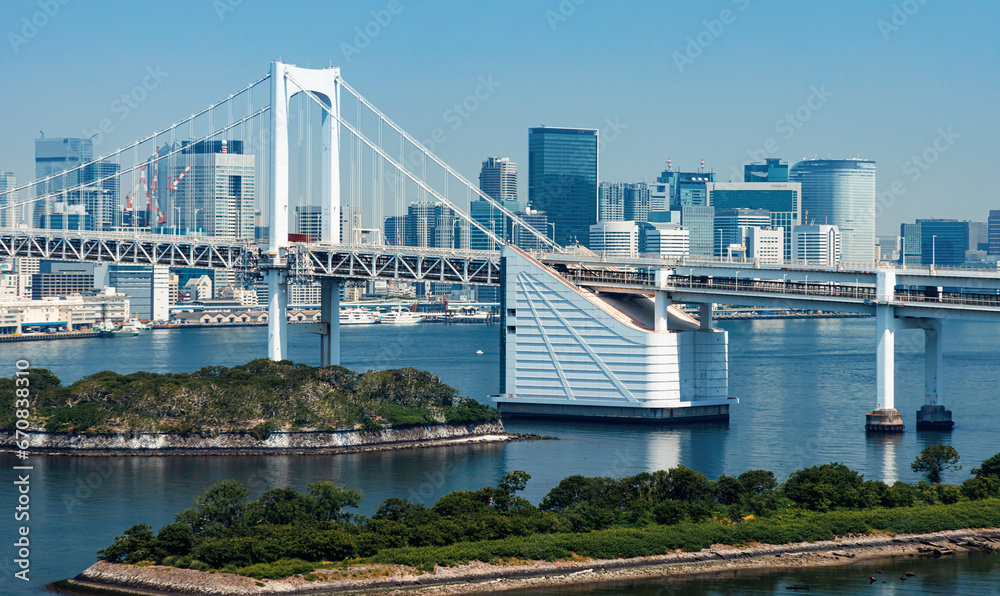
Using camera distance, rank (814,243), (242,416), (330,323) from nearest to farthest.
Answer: (242,416)
(330,323)
(814,243)

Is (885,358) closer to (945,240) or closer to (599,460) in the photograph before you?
(599,460)

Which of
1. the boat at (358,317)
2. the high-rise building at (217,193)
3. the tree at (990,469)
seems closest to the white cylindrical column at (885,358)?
the tree at (990,469)

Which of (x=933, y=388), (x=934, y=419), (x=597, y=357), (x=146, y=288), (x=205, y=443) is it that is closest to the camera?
(x=205, y=443)

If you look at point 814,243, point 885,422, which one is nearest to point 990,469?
point 885,422

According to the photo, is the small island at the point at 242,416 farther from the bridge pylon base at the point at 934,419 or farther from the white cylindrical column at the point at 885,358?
the bridge pylon base at the point at 934,419

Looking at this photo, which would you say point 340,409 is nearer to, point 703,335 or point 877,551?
point 703,335

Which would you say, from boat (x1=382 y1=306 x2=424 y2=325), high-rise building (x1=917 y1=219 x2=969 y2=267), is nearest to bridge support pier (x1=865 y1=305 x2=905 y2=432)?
boat (x1=382 y1=306 x2=424 y2=325)

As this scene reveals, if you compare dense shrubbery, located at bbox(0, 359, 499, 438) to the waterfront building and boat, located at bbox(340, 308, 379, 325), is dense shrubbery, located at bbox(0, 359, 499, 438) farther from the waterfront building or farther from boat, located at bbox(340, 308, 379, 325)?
the waterfront building
